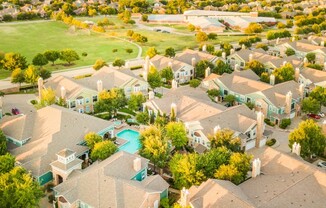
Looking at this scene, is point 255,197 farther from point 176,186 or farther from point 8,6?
point 8,6

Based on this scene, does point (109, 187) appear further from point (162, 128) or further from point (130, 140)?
point (130, 140)

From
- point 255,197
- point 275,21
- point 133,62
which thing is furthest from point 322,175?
point 275,21

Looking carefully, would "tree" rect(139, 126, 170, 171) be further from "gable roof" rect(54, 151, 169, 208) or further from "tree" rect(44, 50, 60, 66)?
"tree" rect(44, 50, 60, 66)

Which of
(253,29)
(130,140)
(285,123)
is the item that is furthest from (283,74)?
(253,29)

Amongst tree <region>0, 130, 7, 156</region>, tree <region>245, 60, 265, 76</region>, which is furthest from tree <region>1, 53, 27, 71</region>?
tree <region>245, 60, 265, 76</region>

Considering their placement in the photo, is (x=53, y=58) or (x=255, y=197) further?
(x=53, y=58)
